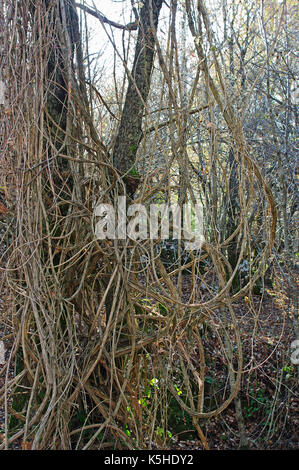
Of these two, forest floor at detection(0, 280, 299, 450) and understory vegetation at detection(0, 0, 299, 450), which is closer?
understory vegetation at detection(0, 0, 299, 450)

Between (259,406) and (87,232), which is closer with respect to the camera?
(87,232)

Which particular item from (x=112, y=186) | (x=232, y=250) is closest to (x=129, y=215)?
(x=112, y=186)

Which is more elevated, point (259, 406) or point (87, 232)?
point (87, 232)

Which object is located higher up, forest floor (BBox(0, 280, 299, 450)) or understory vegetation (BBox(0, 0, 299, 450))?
understory vegetation (BBox(0, 0, 299, 450))

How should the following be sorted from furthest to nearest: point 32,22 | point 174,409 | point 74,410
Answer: point 174,409 → point 74,410 → point 32,22

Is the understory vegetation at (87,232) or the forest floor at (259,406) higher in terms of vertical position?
the understory vegetation at (87,232)

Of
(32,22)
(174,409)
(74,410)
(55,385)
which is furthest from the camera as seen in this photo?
(174,409)

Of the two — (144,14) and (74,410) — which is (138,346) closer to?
(74,410)

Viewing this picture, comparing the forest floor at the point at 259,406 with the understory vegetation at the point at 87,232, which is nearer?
the understory vegetation at the point at 87,232

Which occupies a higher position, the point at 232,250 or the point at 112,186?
the point at 112,186

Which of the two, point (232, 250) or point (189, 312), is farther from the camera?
point (232, 250)

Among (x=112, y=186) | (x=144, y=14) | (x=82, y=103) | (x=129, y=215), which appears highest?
(x=144, y=14)

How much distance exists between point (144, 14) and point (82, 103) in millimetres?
559

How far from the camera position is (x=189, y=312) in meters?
1.96
